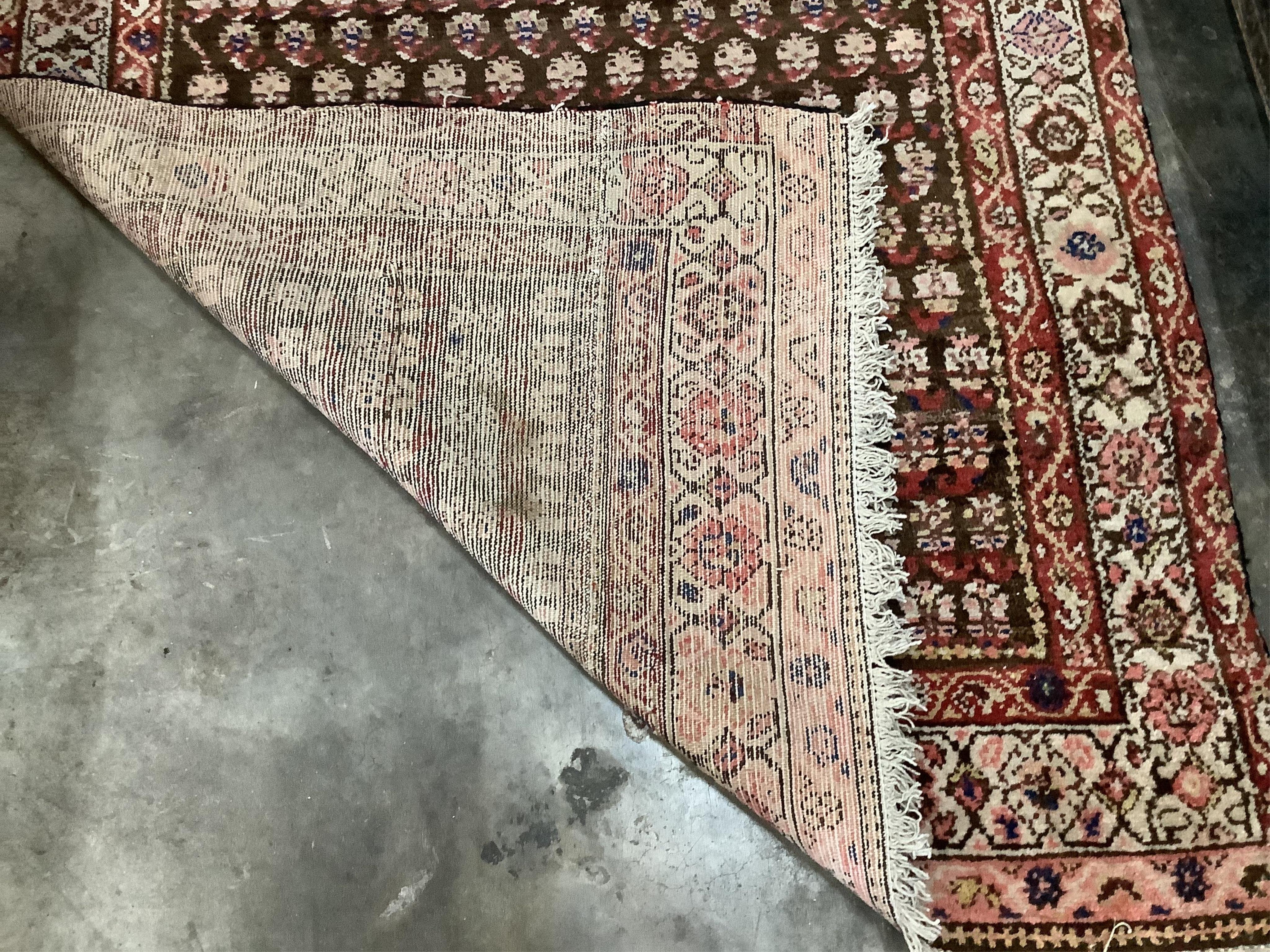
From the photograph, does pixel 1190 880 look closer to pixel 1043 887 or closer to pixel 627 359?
pixel 1043 887

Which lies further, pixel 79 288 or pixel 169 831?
pixel 79 288

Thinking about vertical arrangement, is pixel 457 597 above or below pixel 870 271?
below

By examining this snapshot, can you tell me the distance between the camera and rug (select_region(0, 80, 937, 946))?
4.48 ft

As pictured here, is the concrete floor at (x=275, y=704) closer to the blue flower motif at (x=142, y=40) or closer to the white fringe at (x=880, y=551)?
the white fringe at (x=880, y=551)

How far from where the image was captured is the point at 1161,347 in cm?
164

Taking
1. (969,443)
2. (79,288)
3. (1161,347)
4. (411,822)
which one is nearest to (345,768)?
(411,822)

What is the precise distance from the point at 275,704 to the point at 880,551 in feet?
3.34

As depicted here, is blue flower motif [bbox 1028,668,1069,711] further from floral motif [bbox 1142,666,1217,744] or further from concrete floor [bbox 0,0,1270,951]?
concrete floor [bbox 0,0,1270,951]

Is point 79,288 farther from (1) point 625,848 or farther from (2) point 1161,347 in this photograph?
(2) point 1161,347

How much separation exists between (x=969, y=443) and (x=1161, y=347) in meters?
0.41

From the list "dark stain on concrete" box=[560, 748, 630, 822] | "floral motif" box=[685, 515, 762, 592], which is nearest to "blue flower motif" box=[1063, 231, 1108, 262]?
"floral motif" box=[685, 515, 762, 592]

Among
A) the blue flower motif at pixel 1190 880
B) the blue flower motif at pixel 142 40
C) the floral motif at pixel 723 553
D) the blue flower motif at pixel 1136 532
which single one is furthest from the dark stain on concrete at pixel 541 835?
the blue flower motif at pixel 142 40

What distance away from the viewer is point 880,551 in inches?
57.6

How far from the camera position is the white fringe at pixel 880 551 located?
129 centimetres
